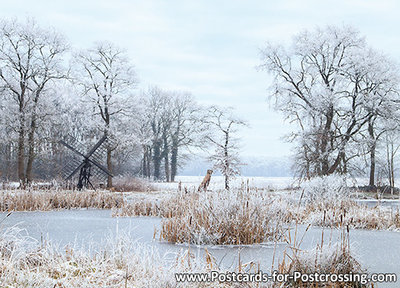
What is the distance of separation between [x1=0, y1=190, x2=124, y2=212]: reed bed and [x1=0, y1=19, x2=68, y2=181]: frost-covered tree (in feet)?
38.5

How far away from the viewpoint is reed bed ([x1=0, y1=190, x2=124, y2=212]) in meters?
12.5

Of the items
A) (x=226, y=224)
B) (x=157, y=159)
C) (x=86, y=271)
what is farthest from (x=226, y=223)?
(x=157, y=159)

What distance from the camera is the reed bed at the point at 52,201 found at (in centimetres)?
1252

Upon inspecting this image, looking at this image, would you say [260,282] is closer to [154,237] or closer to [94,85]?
[154,237]

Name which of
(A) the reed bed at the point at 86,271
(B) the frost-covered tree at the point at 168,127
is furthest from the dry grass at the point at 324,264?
(B) the frost-covered tree at the point at 168,127

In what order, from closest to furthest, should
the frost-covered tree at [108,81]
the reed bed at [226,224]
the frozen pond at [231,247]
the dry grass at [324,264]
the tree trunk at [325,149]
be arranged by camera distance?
1. the dry grass at [324,264]
2. the frozen pond at [231,247]
3. the reed bed at [226,224]
4. the tree trunk at [325,149]
5. the frost-covered tree at [108,81]

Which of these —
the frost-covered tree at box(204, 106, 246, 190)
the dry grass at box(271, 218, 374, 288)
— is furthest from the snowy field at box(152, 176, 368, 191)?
the frost-covered tree at box(204, 106, 246, 190)

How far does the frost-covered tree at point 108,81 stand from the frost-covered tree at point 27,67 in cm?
302

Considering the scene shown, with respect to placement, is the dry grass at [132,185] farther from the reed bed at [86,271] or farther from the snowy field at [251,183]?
the reed bed at [86,271]

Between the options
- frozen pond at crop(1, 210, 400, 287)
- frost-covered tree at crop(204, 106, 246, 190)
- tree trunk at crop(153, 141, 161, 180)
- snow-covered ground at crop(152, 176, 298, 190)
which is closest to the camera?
frozen pond at crop(1, 210, 400, 287)

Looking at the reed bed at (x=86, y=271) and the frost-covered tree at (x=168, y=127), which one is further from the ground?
the frost-covered tree at (x=168, y=127)

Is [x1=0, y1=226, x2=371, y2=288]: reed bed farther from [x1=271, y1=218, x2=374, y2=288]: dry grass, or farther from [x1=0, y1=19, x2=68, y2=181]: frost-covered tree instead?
[x1=0, y1=19, x2=68, y2=181]: frost-covered tree

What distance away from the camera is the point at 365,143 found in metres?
24.9

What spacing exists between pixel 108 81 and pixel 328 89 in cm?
1476
